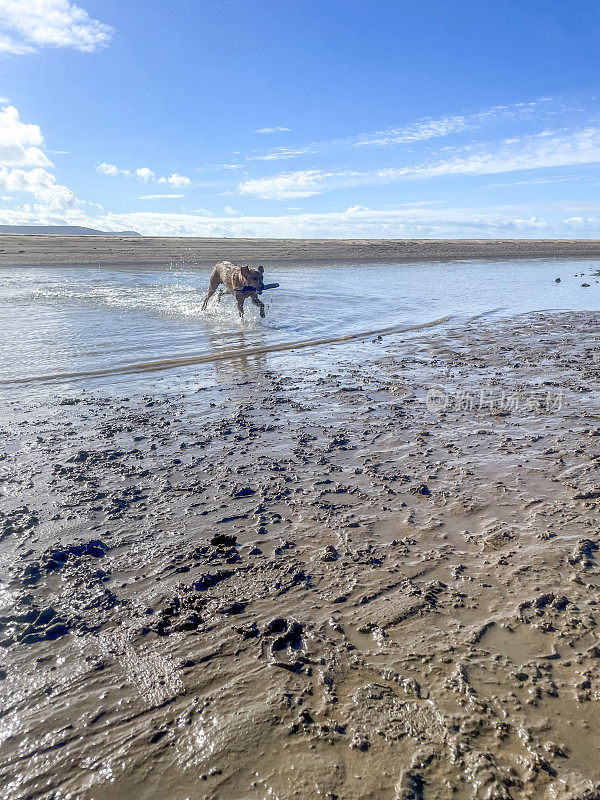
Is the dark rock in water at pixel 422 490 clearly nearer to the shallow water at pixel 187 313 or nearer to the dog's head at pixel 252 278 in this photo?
the shallow water at pixel 187 313

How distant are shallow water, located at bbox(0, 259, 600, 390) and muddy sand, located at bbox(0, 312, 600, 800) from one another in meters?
3.40

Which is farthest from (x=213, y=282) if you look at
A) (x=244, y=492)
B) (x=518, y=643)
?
(x=518, y=643)

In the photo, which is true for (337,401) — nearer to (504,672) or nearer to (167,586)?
(167,586)

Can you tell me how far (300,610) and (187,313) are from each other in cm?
1282

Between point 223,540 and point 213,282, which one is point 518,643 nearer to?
point 223,540

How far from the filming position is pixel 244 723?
2105mm

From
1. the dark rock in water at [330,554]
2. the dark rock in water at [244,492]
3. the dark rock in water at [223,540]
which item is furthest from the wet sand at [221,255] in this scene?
the dark rock in water at [330,554]

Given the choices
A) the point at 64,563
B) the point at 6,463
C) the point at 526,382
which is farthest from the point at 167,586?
the point at 526,382

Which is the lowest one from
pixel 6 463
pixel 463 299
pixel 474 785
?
pixel 474 785

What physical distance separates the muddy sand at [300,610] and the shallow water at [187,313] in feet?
11.2

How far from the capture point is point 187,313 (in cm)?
1449

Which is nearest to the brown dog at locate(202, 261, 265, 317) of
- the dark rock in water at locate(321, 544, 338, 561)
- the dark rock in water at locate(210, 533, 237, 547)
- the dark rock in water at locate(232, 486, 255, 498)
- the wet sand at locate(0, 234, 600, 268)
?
the dark rock in water at locate(232, 486, 255, 498)

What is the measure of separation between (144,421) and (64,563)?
2.71 metres

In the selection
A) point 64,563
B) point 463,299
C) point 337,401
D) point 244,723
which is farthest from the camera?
point 463,299
